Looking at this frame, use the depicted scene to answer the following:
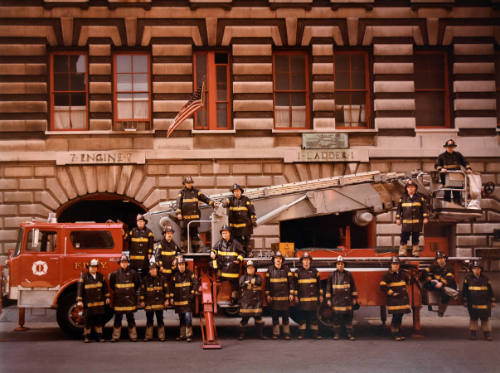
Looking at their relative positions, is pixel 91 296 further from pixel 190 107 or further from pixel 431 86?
pixel 431 86

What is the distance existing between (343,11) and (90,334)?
1280cm

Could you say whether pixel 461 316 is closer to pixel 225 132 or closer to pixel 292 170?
pixel 292 170

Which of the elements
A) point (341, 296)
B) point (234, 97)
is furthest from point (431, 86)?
point (341, 296)

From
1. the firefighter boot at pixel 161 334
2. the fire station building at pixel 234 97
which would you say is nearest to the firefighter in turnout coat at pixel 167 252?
the firefighter boot at pixel 161 334

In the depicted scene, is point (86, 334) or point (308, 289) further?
point (308, 289)

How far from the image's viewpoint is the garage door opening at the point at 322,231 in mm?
16781

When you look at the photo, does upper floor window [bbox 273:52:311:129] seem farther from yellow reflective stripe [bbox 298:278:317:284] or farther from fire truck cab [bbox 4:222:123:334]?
fire truck cab [bbox 4:222:123:334]

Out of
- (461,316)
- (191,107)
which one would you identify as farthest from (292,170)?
(461,316)

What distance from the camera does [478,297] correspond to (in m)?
14.5

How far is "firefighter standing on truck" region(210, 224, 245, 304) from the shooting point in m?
14.5

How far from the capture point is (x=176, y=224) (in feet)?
50.8

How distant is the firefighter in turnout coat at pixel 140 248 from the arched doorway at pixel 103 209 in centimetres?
614

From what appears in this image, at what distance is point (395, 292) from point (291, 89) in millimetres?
9272

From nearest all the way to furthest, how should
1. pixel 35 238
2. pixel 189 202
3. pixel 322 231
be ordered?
pixel 35 238 < pixel 189 202 < pixel 322 231
